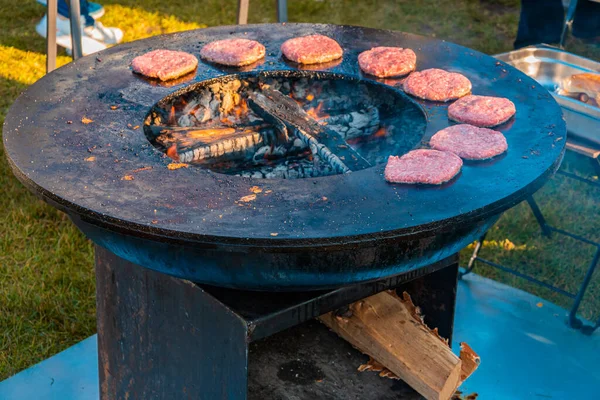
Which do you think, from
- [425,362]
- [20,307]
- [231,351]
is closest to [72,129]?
[231,351]

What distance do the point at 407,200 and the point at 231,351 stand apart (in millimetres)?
667

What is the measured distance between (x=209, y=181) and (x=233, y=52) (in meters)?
0.95

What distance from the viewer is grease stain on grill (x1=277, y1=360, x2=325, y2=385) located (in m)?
2.46

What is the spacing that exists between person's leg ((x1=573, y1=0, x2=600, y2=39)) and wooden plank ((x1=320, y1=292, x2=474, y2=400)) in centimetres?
364

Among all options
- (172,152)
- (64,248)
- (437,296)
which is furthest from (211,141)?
(64,248)

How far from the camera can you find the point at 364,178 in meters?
2.05

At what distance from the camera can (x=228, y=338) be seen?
2055 mm

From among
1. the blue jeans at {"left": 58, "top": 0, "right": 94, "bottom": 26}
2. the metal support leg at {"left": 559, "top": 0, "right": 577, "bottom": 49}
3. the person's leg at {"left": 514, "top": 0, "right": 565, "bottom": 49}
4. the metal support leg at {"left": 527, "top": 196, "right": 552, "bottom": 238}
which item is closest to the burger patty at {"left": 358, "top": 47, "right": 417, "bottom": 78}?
the metal support leg at {"left": 527, "top": 196, "right": 552, "bottom": 238}

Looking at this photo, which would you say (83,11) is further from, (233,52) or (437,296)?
(437,296)

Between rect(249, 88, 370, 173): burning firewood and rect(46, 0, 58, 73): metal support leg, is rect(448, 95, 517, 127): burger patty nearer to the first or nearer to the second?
rect(249, 88, 370, 173): burning firewood

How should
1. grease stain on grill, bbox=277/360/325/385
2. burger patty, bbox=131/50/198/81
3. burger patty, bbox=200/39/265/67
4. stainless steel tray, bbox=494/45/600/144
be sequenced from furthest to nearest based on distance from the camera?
stainless steel tray, bbox=494/45/600/144 < burger patty, bbox=200/39/265/67 < burger patty, bbox=131/50/198/81 < grease stain on grill, bbox=277/360/325/385

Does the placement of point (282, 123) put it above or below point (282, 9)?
above

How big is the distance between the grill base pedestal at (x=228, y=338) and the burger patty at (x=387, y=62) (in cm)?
77

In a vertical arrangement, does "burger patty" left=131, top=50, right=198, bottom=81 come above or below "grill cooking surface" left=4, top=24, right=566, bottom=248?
above
